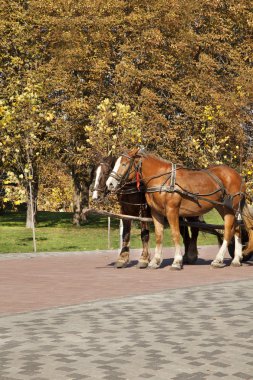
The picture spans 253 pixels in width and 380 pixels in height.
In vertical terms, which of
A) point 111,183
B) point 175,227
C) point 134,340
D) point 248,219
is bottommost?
point 134,340

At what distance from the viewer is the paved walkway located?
6.81 meters

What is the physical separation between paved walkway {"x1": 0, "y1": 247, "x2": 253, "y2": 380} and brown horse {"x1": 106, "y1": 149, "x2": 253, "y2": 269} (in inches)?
38.8

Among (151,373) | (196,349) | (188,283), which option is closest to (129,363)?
(151,373)

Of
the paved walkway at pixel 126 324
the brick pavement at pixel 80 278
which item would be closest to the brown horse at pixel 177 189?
the brick pavement at pixel 80 278

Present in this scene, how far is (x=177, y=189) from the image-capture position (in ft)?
51.1

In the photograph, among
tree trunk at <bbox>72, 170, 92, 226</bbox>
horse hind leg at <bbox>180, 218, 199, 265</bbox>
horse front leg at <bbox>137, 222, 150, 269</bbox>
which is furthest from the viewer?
tree trunk at <bbox>72, 170, 92, 226</bbox>

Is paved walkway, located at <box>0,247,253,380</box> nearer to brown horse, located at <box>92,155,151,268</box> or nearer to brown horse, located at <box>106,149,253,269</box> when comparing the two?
brown horse, located at <box>92,155,151,268</box>

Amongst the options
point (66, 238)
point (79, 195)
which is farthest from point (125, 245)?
point (79, 195)

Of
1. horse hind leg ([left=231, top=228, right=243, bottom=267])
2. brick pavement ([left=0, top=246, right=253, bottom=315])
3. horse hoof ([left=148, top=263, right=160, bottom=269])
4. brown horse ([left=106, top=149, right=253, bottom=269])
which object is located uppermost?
brown horse ([left=106, top=149, right=253, bottom=269])

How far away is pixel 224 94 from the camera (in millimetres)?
32594

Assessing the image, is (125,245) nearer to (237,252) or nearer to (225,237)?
(225,237)

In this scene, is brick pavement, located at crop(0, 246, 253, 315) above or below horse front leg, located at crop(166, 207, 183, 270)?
below

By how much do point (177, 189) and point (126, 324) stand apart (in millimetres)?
6682

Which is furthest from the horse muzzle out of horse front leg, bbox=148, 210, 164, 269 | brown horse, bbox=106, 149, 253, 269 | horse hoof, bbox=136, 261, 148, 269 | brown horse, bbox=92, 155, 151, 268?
horse hoof, bbox=136, 261, 148, 269
